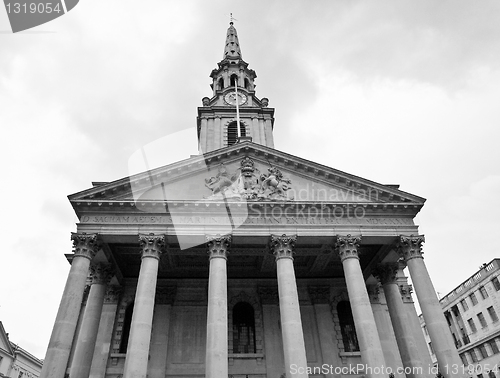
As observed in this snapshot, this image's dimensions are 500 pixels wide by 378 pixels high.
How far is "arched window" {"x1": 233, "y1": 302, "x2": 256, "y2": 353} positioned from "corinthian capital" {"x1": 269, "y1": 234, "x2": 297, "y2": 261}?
21.8ft

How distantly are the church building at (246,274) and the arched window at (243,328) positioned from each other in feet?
0.21

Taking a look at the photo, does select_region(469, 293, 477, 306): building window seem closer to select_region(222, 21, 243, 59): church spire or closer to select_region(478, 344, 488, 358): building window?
select_region(478, 344, 488, 358): building window

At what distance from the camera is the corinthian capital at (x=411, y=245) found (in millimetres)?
19734

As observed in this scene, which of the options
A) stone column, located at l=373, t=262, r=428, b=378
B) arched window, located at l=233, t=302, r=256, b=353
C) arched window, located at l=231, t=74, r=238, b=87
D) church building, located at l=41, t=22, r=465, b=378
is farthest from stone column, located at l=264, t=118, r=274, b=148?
stone column, located at l=373, t=262, r=428, b=378

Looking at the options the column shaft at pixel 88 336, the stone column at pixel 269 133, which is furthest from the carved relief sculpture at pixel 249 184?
the stone column at pixel 269 133

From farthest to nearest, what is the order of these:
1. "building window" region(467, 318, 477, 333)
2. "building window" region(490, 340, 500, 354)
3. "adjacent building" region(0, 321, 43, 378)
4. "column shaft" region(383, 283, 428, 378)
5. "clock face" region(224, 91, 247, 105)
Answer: "adjacent building" region(0, 321, 43, 378) → "clock face" region(224, 91, 247, 105) → "building window" region(467, 318, 477, 333) → "building window" region(490, 340, 500, 354) → "column shaft" region(383, 283, 428, 378)

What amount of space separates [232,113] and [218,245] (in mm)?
22708

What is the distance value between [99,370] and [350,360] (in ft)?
46.3

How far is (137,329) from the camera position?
16.6 meters

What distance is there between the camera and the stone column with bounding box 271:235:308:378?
16141mm

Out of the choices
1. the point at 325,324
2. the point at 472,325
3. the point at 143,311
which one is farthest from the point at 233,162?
the point at 472,325

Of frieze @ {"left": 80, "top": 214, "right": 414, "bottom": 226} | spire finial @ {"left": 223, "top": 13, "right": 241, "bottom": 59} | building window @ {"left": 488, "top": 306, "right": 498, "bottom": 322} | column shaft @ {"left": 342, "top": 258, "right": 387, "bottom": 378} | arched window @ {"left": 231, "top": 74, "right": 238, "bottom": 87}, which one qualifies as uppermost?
spire finial @ {"left": 223, "top": 13, "right": 241, "bottom": 59}

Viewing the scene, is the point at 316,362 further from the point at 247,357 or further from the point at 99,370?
the point at 99,370

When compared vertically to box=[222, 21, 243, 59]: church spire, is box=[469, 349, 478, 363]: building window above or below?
below
